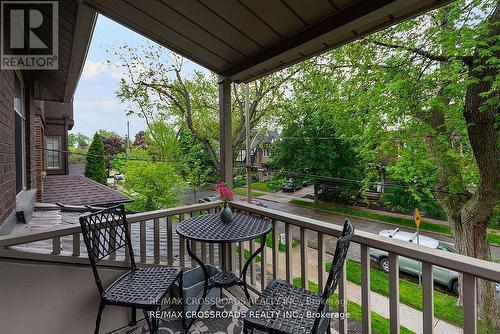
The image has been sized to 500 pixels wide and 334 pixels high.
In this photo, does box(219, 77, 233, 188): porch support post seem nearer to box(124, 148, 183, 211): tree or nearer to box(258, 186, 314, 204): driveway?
box(124, 148, 183, 211): tree

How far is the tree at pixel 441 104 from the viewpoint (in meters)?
5.34

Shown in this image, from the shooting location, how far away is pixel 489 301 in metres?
5.65

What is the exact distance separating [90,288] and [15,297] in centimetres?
44

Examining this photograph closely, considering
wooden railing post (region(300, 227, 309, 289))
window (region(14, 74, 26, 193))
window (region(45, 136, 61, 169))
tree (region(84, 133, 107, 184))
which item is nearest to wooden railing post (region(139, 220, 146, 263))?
wooden railing post (region(300, 227, 309, 289))

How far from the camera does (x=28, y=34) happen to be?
279 cm

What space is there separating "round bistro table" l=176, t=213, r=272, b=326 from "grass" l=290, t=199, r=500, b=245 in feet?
39.2

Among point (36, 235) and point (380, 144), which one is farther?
point (380, 144)

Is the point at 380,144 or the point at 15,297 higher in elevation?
the point at 380,144

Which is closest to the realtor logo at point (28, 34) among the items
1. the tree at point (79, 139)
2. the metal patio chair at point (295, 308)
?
the metal patio chair at point (295, 308)

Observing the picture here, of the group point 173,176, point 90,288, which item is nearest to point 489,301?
point 90,288

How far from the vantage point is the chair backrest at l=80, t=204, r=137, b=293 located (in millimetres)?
1730

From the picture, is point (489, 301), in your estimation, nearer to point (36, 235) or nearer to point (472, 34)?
point (472, 34)

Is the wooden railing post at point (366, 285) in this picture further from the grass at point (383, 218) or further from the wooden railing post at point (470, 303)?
the grass at point (383, 218)

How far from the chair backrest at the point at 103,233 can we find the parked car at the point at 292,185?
1618 centimetres
